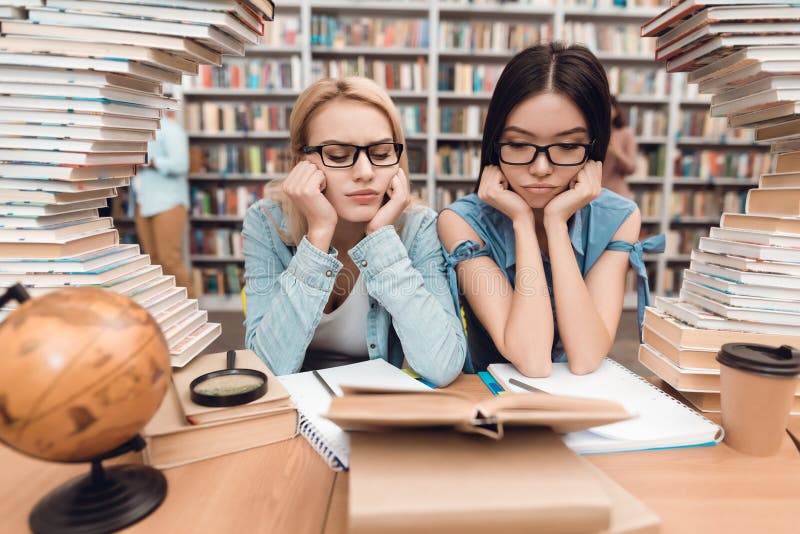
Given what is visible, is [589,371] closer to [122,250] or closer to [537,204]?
[537,204]

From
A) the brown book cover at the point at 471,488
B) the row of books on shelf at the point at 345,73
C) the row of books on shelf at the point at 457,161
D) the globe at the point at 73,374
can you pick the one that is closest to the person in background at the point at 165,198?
the row of books on shelf at the point at 345,73

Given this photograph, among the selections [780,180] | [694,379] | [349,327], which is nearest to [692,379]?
[694,379]

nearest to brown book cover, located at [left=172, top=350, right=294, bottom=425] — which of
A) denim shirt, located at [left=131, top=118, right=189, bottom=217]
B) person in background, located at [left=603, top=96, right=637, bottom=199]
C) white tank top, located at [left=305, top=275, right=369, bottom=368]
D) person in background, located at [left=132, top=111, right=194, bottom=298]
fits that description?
white tank top, located at [left=305, top=275, right=369, bottom=368]

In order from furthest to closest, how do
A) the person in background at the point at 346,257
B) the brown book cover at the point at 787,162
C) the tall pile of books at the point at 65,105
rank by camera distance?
1. the person in background at the point at 346,257
2. the brown book cover at the point at 787,162
3. the tall pile of books at the point at 65,105

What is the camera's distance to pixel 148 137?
105 cm

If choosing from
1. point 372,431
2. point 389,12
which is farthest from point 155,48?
point 389,12

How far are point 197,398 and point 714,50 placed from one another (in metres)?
1.07

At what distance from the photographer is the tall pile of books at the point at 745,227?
2.85 ft

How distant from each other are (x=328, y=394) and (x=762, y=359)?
65 cm

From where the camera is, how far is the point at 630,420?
28.7 inches

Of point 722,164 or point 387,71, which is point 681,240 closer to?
point 722,164

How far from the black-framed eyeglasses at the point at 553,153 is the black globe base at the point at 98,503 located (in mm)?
939

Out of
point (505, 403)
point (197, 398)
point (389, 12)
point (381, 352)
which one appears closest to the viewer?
point (505, 403)

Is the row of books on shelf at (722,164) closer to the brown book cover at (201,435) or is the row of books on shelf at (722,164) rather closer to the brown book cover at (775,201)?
the brown book cover at (775,201)
